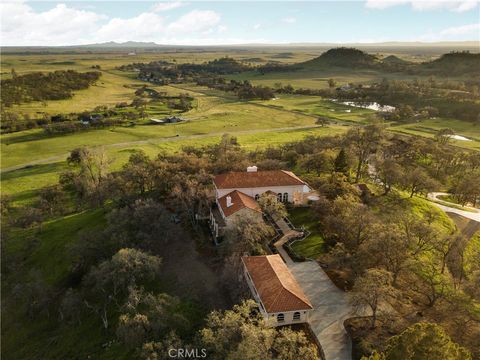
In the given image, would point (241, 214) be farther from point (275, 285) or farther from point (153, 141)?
point (153, 141)

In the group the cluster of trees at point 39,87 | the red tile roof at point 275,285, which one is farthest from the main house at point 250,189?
the cluster of trees at point 39,87

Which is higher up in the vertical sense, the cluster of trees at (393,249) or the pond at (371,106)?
the cluster of trees at (393,249)

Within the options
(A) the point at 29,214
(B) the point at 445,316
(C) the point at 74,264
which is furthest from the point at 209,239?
(A) the point at 29,214

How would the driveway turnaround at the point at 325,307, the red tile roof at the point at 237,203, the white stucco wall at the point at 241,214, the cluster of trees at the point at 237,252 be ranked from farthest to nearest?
the red tile roof at the point at 237,203 < the white stucco wall at the point at 241,214 < the driveway turnaround at the point at 325,307 < the cluster of trees at the point at 237,252

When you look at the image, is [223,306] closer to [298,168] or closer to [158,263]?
[158,263]

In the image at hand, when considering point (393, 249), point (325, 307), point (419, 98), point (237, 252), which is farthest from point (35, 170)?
point (419, 98)

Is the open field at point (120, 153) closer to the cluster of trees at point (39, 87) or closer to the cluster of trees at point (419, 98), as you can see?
the cluster of trees at point (419, 98)
